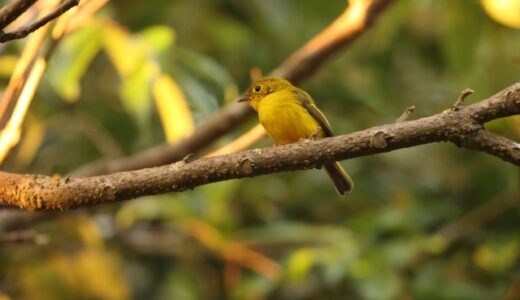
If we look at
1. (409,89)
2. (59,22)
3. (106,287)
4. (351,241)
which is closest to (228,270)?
(106,287)

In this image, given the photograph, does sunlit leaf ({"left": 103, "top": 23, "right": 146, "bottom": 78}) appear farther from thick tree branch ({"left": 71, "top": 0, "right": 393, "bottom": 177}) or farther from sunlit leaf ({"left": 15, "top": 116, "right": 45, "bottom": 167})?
sunlit leaf ({"left": 15, "top": 116, "right": 45, "bottom": 167})

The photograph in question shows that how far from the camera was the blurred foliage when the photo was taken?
11.4 ft

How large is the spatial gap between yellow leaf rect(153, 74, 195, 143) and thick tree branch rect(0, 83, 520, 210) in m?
1.48

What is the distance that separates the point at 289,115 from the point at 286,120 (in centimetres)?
3

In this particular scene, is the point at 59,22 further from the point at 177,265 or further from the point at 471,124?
the point at 177,265

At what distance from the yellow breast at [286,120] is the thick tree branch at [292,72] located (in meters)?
0.42

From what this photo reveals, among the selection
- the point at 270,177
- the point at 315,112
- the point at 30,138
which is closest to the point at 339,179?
the point at 315,112

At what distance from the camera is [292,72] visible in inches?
122

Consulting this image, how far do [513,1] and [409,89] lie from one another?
2543 mm

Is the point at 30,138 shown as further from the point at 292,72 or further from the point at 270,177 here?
the point at 292,72

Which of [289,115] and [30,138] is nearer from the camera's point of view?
[289,115]

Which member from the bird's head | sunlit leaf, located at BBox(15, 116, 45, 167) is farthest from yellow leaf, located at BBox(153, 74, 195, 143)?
sunlit leaf, located at BBox(15, 116, 45, 167)

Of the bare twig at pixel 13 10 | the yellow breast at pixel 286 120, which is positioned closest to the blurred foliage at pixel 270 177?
the yellow breast at pixel 286 120

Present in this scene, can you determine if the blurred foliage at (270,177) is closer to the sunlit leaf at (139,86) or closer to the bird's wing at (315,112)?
the sunlit leaf at (139,86)
